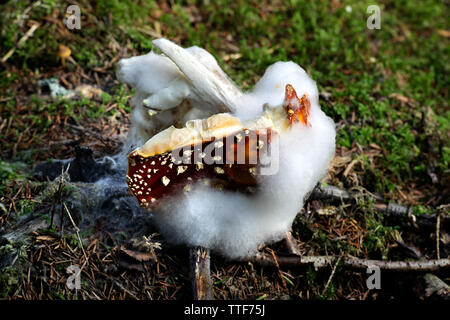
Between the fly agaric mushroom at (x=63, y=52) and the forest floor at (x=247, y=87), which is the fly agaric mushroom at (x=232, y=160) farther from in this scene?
the fly agaric mushroom at (x=63, y=52)

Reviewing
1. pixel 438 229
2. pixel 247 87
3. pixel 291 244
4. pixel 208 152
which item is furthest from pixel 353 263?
pixel 247 87

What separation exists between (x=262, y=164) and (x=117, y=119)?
1814 mm

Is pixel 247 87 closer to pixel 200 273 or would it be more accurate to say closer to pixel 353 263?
pixel 353 263

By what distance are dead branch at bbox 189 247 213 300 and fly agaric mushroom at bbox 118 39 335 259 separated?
0.19ft

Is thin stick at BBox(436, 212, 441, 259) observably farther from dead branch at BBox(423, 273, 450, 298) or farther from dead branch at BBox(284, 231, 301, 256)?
dead branch at BBox(284, 231, 301, 256)

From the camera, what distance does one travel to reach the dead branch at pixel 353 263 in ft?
8.45

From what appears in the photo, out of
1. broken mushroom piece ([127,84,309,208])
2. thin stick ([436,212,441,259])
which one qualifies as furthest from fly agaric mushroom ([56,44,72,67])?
thin stick ([436,212,441,259])

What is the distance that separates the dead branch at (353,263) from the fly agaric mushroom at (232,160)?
0.44 feet

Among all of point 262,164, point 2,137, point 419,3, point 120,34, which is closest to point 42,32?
point 120,34

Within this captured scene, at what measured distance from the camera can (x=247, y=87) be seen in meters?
3.87

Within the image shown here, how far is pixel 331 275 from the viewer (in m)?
2.57

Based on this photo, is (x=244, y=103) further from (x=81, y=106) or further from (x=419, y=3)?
(x=419, y=3)

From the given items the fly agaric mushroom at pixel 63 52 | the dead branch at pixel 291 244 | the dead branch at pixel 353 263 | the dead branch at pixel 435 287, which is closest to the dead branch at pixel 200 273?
the dead branch at pixel 353 263
